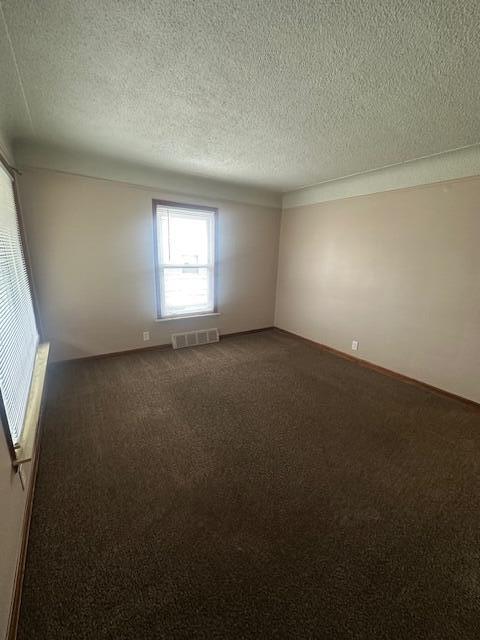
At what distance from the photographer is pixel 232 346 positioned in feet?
13.1

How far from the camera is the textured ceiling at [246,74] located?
3.51 feet

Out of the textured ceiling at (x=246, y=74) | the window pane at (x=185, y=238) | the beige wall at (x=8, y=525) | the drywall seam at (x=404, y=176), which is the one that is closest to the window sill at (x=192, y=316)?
the window pane at (x=185, y=238)

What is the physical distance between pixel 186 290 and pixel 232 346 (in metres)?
1.15

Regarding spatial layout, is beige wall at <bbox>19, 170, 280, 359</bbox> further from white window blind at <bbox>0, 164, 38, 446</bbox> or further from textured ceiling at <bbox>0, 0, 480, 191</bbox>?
white window blind at <bbox>0, 164, 38, 446</bbox>

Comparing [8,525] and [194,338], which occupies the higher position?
[8,525]

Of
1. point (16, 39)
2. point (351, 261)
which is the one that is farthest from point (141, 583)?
point (351, 261)

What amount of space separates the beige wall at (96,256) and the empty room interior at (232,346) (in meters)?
0.03

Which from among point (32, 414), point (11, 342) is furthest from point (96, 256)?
point (32, 414)

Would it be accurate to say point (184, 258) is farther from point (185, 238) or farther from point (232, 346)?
point (232, 346)

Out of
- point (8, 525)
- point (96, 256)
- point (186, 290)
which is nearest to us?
point (8, 525)

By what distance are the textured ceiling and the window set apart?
3.77 feet

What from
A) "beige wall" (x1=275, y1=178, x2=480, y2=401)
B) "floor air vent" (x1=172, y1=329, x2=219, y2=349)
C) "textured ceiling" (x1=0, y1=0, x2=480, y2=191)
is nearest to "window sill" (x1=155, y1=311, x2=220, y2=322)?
"floor air vent" (x1=172, y1=329, x2=219, y2=349)

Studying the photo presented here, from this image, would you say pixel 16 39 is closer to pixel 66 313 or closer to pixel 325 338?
pixel 66 313

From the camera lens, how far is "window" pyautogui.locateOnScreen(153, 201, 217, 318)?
351cm
